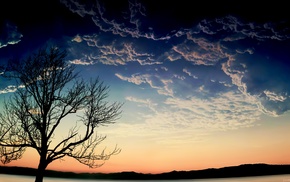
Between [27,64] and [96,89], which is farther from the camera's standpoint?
[96,89]

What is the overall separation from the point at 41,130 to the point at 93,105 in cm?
312

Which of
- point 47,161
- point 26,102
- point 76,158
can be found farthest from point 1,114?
point 76,158

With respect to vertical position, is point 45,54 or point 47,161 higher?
point 45,54

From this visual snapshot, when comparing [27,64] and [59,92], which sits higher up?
[27,64]

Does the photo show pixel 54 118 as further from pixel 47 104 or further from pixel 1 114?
pixel 1 114

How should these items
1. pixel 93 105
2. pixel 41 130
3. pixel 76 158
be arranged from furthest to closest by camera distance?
pixel 93 105
pixel 76 158
pixel 41 130

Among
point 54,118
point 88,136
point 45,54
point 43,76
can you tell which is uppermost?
point 45,54

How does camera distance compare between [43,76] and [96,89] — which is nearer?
[43,76]

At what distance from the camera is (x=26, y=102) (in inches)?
462

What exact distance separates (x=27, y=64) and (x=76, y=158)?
5822mm

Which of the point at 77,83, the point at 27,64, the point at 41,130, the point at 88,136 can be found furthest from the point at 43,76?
the point at 88,136

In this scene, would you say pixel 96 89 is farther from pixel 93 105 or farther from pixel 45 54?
pixel 45 54

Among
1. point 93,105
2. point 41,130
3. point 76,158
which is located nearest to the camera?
point 41,130

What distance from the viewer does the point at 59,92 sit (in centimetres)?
1224
